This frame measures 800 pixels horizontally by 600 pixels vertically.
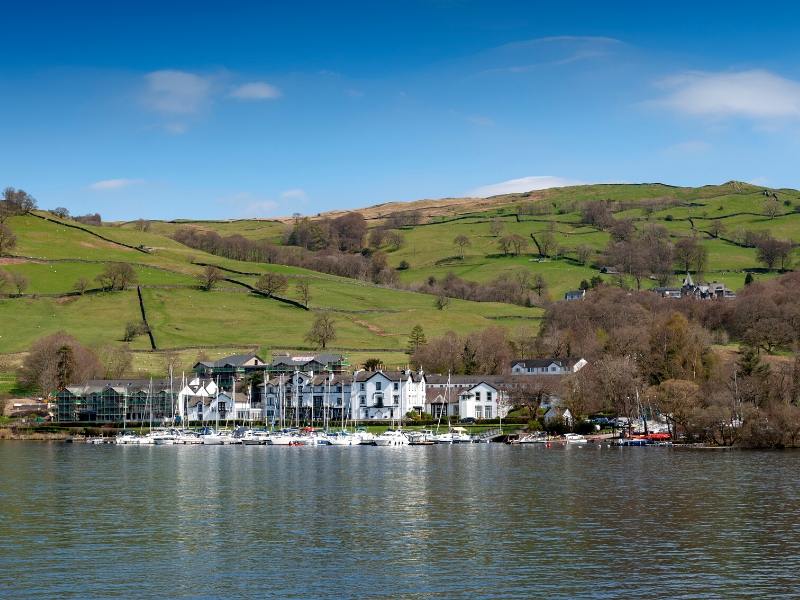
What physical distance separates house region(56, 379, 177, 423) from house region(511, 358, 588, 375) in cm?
5243

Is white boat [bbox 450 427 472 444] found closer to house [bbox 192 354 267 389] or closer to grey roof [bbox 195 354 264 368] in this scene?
house [bbox 192 354 267 389]

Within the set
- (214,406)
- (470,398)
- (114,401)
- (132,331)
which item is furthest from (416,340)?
(114,401)

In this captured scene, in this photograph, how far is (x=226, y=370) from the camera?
16700 cm

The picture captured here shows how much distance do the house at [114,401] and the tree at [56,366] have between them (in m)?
2.41

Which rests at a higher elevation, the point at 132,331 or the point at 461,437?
the point at 132,331

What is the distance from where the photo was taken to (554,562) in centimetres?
4291

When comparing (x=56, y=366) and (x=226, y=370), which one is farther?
(x=226, y=370)

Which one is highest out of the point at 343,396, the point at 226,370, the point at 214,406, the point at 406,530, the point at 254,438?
the point at 226,370

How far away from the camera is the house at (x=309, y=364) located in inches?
6535

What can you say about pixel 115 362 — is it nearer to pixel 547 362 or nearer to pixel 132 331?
pixel 132 331

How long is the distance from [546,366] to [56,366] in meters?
73.4

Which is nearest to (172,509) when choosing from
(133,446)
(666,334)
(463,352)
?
(133,446)

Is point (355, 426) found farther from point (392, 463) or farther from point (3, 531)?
point (3, 531)

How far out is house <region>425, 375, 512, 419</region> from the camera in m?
150
